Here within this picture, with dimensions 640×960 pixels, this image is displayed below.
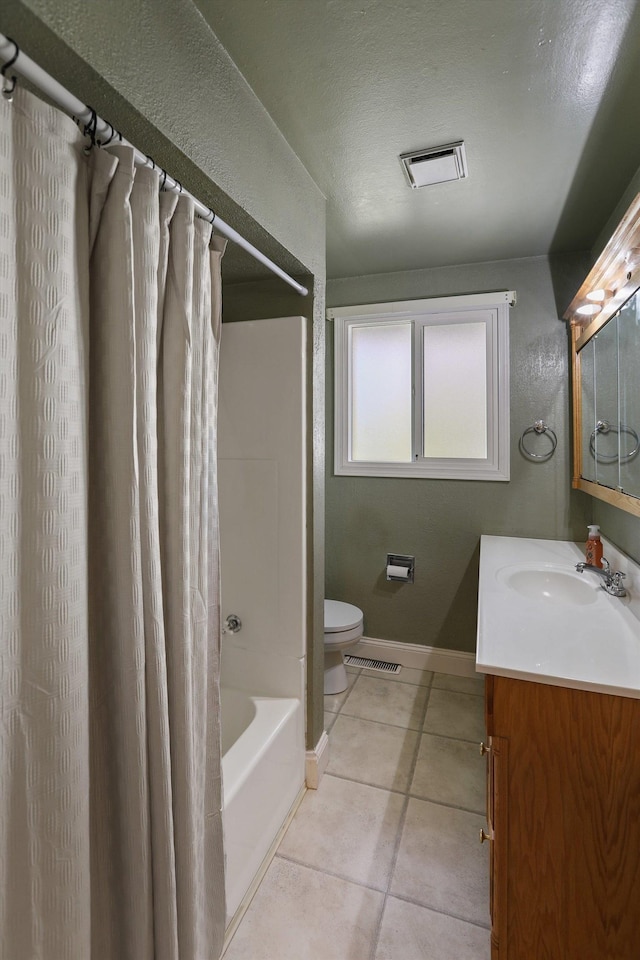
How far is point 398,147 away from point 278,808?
230 cm

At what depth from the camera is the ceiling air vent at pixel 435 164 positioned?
1.63 meters

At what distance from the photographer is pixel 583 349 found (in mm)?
2270

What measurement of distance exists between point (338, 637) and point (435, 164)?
6.88 ft

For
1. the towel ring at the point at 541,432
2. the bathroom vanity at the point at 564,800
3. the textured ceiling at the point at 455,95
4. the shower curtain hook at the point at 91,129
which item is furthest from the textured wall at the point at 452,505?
the shower curtain hook at the point at 91,129

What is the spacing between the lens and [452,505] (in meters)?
2.76

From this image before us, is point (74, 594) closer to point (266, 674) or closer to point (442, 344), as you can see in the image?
point (266, 674)

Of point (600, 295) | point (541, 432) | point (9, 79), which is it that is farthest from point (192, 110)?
point (541, 432)

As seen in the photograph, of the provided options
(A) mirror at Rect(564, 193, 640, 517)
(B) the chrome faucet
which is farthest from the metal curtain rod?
(B) the chrome faucet

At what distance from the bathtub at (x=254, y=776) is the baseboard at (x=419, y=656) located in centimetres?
115

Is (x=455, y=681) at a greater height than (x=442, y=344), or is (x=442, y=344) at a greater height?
(x=442, y=344)

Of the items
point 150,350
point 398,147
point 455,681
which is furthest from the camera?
point 455,681

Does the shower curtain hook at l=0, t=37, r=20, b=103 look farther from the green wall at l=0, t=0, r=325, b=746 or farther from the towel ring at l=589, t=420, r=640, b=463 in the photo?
the towel ring at l=589, t=420, r=640, b=463

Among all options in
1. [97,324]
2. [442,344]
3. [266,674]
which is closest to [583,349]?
[442,344]

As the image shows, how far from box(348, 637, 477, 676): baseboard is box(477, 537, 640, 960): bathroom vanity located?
63.2 inches
